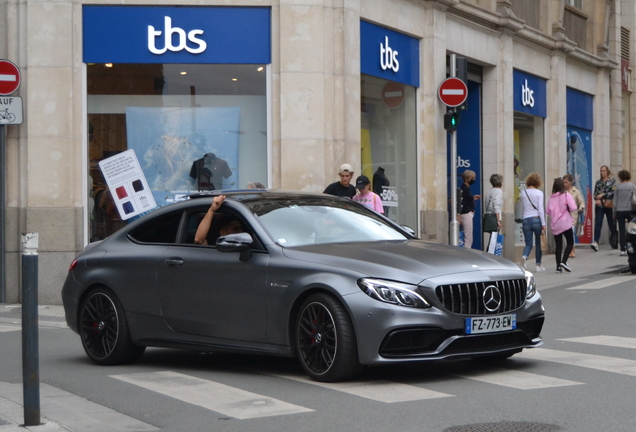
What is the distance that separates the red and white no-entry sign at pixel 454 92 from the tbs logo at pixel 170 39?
15.5 ft

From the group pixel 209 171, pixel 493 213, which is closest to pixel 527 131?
pixel 493 213

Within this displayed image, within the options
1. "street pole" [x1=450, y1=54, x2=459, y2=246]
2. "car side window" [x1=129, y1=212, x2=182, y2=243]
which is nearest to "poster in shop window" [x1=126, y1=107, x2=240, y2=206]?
"street pole" [x1=450, y1=54, x2=459, y2=246]

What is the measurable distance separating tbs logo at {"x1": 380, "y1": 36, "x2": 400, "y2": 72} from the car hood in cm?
1021

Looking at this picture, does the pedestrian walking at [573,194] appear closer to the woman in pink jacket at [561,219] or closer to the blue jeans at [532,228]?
the woman in pink jacket at [561,219]

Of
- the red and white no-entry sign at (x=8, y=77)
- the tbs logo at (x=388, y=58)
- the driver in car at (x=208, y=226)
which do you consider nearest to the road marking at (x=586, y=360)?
the driver in car at (x=208, y=226)

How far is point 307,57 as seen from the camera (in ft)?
52.4

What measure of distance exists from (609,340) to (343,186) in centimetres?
590

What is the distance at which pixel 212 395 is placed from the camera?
7.09 meters

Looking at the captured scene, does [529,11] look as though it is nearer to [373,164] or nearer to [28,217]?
[373,164]

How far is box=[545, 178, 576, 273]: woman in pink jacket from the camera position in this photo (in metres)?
19.4

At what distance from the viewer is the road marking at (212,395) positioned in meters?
6.45

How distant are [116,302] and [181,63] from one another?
751 centimetres

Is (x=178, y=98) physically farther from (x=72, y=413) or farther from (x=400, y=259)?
(x=72, y=413)

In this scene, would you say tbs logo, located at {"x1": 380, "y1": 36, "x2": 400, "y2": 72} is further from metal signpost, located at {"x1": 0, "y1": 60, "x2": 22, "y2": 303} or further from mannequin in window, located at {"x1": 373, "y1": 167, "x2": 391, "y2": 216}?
metal signpost, located at {"x1": 0, "y1": 60, "x2": 22, "y2": 303}
